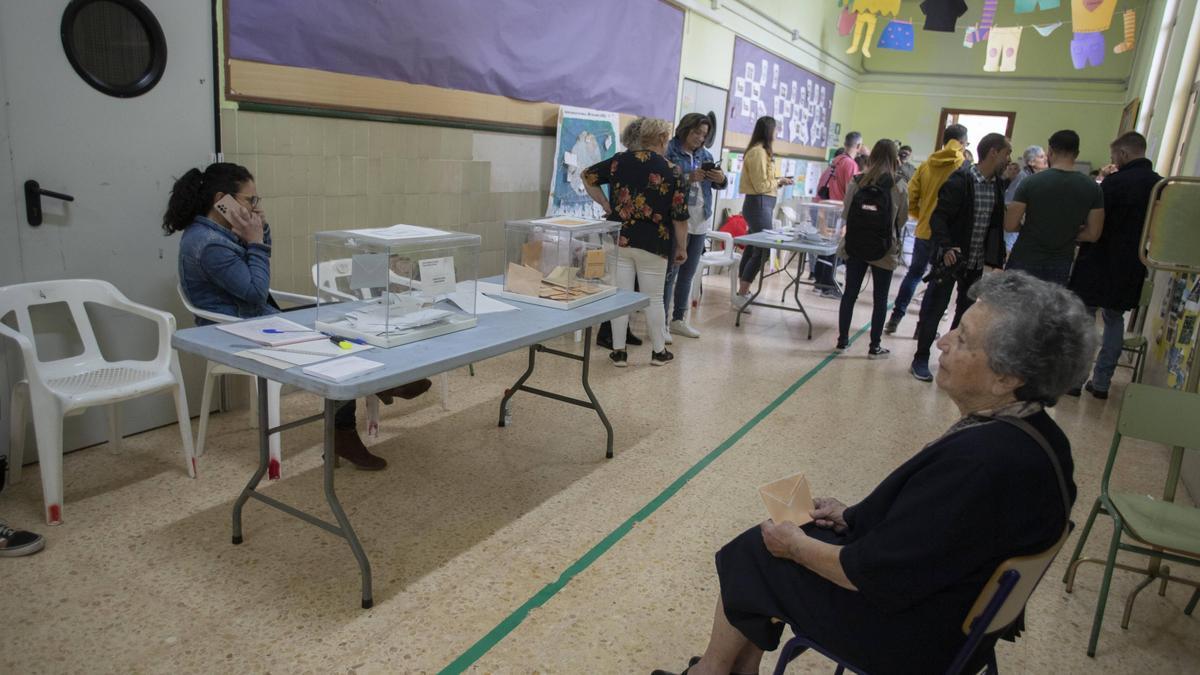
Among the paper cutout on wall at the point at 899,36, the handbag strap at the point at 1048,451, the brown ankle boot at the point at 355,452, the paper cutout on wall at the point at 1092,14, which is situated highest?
the paper cutout on wall at the point at 899,36

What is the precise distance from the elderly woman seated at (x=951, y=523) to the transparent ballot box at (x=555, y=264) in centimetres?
163

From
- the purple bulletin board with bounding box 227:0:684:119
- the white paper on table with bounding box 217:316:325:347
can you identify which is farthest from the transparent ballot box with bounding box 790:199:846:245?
the white paper on table with bounding box 217:316:325:347

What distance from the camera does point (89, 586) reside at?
2168 mm

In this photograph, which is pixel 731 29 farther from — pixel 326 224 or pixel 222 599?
pixel 222 599

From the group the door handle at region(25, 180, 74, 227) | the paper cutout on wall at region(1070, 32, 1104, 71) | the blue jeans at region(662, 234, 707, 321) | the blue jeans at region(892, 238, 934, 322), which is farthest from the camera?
the paper cutout on wall at region(1070, 32, 1104, 71)

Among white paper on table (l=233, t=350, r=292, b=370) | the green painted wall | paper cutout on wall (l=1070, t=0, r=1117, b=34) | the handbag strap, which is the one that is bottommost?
white paper on table (l=233, t=350, r=292, b=370)

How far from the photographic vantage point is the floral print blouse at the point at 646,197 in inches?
174

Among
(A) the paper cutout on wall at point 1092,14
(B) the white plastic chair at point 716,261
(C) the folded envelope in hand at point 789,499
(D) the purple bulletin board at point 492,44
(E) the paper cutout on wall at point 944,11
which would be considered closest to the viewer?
(C) the folded envelope in hand at point 789,499

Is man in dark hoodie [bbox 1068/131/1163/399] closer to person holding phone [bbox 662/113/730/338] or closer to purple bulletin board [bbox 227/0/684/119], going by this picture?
person holding phone [bbox 662/113/730/338]

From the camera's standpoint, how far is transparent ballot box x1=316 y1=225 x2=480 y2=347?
7.75 feet

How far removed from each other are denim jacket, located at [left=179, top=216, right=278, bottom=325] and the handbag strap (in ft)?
8.40

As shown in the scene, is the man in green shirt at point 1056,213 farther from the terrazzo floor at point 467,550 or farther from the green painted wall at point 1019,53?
the green painted wall at point 1019,53

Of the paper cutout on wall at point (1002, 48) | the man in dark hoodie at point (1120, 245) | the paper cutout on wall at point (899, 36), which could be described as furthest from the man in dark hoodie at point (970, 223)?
the paper cutout on wall at point (1002, 48)

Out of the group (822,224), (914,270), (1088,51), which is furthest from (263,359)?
(1088,51)
